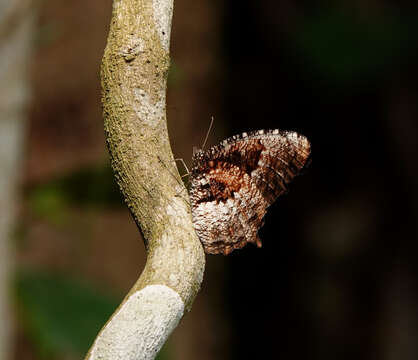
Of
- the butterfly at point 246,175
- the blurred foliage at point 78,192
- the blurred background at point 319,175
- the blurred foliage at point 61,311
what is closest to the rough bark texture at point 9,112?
the blurred foliage at point 61,311

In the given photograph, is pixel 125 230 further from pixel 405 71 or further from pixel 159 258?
pixel 159 258

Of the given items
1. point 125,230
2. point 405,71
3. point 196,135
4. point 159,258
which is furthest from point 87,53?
point 159,258

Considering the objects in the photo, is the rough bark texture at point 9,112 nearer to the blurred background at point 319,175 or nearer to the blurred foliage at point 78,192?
the blurred foliage at point 78,192

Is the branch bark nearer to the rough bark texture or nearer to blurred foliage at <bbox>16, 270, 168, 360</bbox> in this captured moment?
the rough bark texture

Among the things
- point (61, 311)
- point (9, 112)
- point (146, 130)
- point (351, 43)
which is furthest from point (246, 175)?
point (351, 43)

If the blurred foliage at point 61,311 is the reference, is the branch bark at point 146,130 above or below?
above

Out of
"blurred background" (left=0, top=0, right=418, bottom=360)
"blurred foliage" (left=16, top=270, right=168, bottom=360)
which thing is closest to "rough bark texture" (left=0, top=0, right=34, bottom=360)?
"blurred foliage" (left=16, top=270, right=168, bottom=360)
